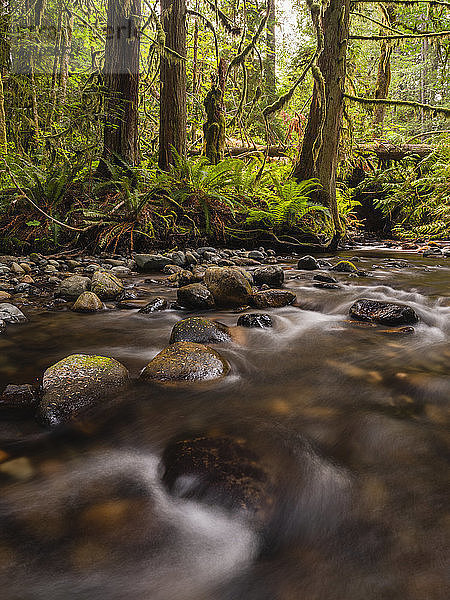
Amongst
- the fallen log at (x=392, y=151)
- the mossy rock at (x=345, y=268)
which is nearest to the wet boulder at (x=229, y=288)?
the mossy rock at (x=345, y=268)

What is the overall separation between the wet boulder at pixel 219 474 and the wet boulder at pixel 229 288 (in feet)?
6.62

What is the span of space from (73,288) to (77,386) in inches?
84.2

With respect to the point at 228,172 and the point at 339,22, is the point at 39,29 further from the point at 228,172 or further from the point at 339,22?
the point at 339,22

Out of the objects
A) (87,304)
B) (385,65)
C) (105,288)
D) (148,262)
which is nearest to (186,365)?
(87,304)

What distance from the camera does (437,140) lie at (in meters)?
11.8

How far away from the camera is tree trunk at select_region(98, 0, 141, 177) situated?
673cm

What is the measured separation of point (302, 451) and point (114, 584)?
753mm

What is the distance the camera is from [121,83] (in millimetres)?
6988

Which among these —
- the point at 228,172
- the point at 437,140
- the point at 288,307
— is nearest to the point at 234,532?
the point at 288,307

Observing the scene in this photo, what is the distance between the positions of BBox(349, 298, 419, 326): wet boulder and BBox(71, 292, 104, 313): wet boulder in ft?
6.68

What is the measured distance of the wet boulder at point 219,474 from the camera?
47.0 inches

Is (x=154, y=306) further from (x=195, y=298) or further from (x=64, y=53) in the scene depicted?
(x=64, y=53)

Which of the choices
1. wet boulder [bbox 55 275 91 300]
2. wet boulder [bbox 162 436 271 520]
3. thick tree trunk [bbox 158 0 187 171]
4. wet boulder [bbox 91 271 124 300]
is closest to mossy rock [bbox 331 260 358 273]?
wet boulder [bbox 91 271 124 300]

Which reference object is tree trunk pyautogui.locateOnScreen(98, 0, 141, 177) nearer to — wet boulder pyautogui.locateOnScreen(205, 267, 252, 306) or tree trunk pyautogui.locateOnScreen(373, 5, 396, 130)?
wet boulder pyautogui.locateOnScreen(205, 267, 252, 306)
